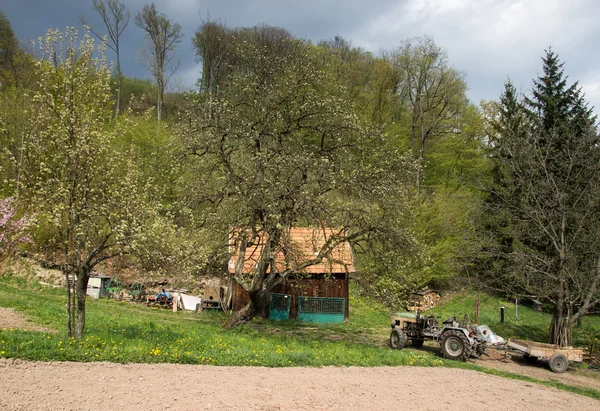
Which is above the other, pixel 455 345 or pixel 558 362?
pixel 455 345

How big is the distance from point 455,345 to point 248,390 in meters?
9.78

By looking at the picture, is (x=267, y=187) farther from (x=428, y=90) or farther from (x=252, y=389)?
(x=428, y=90)

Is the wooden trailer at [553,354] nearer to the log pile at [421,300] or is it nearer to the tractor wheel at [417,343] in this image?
the tractor wheel at [417,343]

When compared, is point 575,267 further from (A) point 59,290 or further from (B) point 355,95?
(B) point 355,95

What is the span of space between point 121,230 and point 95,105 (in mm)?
3269

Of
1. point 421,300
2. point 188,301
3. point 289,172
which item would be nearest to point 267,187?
point 289,172

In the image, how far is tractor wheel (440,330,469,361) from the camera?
15633mm

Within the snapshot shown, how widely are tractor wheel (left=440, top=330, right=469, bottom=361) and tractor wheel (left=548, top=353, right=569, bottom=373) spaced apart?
2978mm

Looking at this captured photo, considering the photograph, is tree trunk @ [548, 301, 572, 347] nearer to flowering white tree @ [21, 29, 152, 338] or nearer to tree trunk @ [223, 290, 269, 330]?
tree trunk @ [223, 290, 269, 330]

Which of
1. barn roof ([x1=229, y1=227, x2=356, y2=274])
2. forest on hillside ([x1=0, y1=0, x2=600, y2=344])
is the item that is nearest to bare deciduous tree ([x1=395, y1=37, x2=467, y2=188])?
forest on hillside ([x1=0, y1=0, x2=600, y2=344])

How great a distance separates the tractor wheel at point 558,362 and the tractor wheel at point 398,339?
5.02 m

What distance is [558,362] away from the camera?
15.9 m

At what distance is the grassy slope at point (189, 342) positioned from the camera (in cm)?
934

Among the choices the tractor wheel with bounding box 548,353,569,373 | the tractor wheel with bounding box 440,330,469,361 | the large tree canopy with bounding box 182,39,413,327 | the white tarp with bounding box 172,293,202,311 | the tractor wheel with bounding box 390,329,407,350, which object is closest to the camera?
the large tree canopy with bounding box 182,39,413,327
